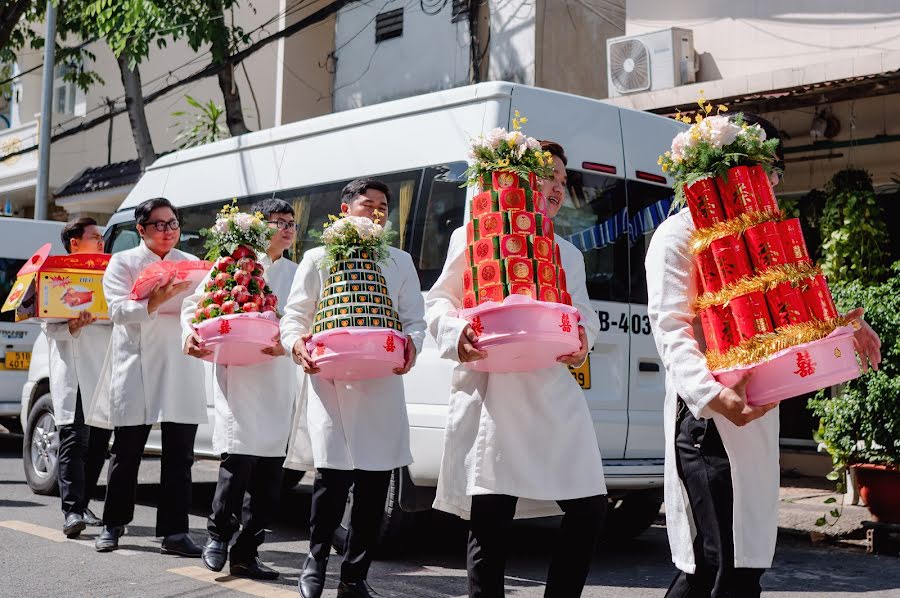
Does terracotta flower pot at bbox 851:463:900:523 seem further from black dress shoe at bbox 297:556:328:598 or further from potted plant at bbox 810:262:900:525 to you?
black dress shoe at bbox 297:556:328:598

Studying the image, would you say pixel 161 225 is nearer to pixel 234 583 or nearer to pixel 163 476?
pixel 163 476

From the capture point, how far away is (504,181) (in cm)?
418

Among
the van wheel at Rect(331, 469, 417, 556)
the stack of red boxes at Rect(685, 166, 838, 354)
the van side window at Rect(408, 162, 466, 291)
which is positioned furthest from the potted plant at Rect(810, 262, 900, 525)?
the stack of red boxes at Rect(685, 166, 838, 354)

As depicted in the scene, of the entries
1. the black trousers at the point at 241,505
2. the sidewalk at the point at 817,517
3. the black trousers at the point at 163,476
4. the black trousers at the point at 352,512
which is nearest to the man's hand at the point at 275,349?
the black trousers at the point at 241,505

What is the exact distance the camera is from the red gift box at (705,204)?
3.47 meters

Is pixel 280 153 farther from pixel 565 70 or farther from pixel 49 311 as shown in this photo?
pixel 565 70

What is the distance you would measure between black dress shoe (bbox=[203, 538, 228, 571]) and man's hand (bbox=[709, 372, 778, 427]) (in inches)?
138

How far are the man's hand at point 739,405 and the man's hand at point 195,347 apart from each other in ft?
10.5

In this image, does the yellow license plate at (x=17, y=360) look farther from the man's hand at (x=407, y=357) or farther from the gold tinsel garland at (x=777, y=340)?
the gold tinsel garland at (x=777, y=340)

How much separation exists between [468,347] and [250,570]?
8.26 ft

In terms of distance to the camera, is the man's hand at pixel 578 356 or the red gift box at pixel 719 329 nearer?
the red gift box at pixel 719 329

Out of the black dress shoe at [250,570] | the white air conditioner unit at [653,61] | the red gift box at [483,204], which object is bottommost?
the black dress shoe at [250,570]

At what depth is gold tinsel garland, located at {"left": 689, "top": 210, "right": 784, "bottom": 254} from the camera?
340cm

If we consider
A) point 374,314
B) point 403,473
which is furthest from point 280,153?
point 374,314
